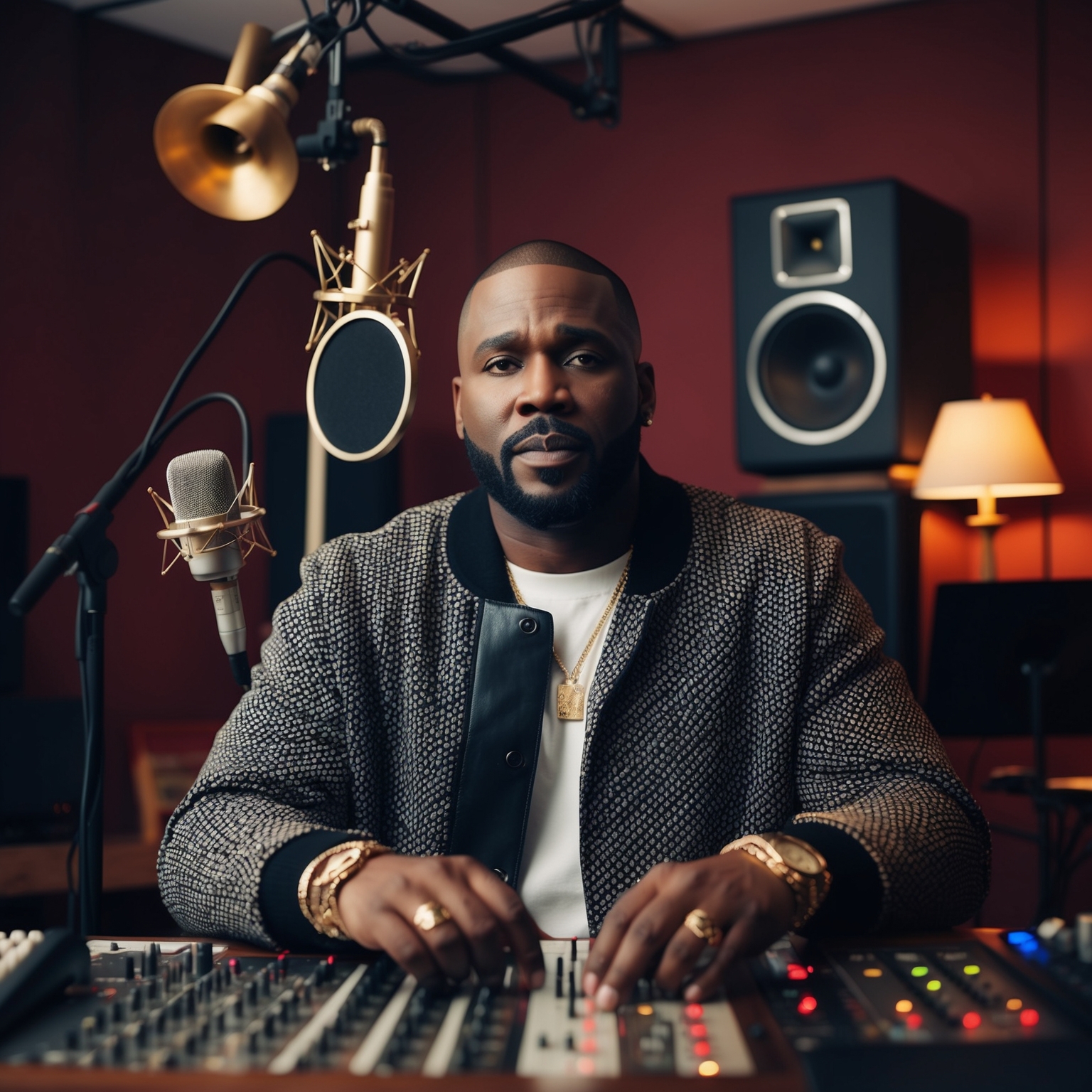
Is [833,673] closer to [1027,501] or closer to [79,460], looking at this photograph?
[1027,501]

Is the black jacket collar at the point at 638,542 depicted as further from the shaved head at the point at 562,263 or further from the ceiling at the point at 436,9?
the ceiling at the point at 436,9

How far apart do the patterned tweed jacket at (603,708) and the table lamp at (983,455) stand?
6.21ft

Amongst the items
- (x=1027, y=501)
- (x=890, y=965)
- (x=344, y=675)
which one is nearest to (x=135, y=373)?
(x=1027, y=501)

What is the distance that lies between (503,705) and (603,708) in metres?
0.11

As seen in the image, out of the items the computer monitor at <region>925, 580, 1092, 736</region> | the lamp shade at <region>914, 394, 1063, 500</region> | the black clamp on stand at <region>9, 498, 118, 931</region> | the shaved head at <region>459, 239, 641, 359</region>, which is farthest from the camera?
the lamp shade at <region>914, 394, 1063, 500</region>

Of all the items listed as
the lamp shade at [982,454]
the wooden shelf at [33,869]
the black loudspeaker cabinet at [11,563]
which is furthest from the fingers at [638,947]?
the black loudspeaker cabinet at [11,563]

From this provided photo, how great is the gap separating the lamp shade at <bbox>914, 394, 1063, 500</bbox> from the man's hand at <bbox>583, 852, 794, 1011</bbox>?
8.18 feet

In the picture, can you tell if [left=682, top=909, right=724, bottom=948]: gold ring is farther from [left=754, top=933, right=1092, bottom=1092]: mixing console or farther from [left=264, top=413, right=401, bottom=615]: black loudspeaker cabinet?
[left=264, top=413, right=401, bottom=615]: black loudspeaker cabinet

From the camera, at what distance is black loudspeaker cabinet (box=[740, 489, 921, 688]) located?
3.24 meters

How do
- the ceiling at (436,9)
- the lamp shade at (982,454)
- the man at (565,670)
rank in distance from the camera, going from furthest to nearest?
the ceiling at (436,9)
the lamp shade at (982,454)
the man at (565,670)

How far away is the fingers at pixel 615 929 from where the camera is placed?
2.97 ft

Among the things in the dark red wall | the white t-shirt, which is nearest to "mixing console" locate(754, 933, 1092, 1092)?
the white t-shirt

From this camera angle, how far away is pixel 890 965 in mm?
974

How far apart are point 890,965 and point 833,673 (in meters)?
0.56
